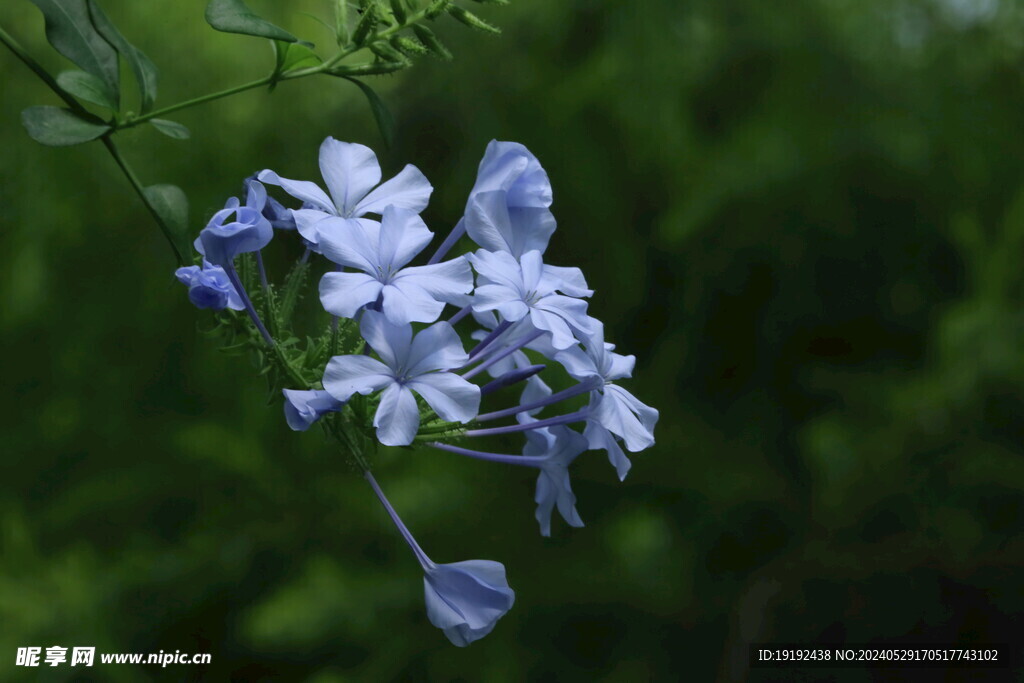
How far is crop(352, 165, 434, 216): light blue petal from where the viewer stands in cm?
38

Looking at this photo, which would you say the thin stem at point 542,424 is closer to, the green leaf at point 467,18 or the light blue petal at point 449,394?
the light blue petal at point 449,394

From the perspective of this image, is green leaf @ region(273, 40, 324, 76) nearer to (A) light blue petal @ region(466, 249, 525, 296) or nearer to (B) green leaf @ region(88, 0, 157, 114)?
(B) green leaf @ region(88, 0, 157, 114)

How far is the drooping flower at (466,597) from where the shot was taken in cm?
A: 35

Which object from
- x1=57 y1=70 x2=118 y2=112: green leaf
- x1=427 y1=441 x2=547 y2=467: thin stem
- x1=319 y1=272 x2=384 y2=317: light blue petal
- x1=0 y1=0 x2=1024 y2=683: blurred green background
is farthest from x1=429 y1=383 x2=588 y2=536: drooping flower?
x1=0 y1=0 x2=1024 y2=683: blurred green background

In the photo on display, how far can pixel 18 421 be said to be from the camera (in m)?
1.06

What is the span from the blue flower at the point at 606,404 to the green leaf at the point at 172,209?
6.5 inches

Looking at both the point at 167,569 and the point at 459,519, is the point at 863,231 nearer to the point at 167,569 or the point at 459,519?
the point at 459,519

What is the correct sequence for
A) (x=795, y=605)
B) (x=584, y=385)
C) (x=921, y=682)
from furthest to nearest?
(x=795, y=605)
(x=921, y=682)
(x=584, y=385)

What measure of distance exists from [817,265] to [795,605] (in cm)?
41

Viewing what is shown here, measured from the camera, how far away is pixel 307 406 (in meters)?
0.31

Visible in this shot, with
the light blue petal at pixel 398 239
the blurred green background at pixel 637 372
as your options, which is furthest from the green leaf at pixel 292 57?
the blurred green background at pixel 637 372

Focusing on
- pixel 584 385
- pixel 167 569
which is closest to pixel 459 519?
pixel 167 569

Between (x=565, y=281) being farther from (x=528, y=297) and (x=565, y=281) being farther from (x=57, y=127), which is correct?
(x=57, y=127)

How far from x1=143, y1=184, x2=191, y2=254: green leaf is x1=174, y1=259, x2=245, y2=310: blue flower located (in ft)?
0.20
